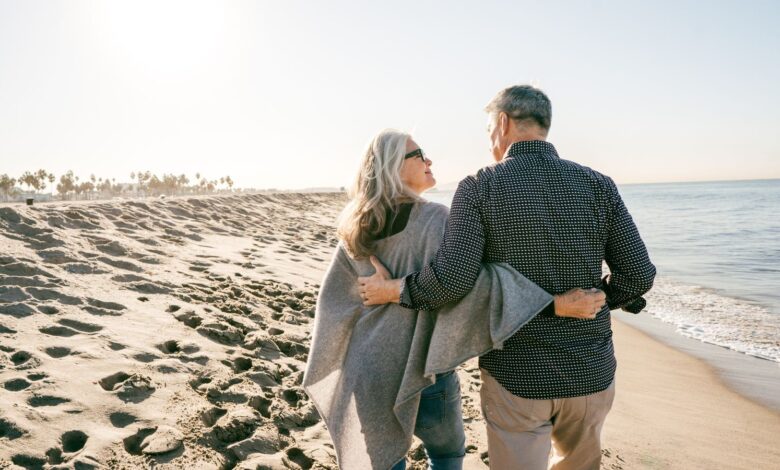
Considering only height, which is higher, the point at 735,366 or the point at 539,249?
the point at 539,249

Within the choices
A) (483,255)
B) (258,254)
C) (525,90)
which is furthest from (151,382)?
(258,254)

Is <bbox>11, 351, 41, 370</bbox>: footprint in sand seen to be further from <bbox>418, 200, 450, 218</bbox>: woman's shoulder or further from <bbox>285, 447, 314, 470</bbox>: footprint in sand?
<bbox>418, 200, 450, 218</bbox>: woman's shoulder

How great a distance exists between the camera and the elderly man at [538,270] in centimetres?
191

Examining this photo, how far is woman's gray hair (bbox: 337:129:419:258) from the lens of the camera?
81.6 inches

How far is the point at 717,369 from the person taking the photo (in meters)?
6.04

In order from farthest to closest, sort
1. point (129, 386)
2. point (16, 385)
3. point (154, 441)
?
point (129, 386), point (16, 385), point (154, 441)

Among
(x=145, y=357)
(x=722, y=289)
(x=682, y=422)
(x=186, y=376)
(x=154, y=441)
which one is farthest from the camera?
(x=722, y=289)

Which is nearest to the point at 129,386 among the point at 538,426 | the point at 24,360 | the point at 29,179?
the point at 24,360

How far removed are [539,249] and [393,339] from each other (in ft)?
2.30

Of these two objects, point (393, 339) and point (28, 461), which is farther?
point (28, 461)

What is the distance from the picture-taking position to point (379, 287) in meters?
2.03

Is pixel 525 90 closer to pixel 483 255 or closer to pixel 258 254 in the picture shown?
pixel 483 255

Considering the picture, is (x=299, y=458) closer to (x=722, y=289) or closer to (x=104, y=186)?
(x=722, y=289)

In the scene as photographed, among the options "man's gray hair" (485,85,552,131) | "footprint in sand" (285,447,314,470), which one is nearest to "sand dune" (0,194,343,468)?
"footprint in sand" (285,447,314,470)
